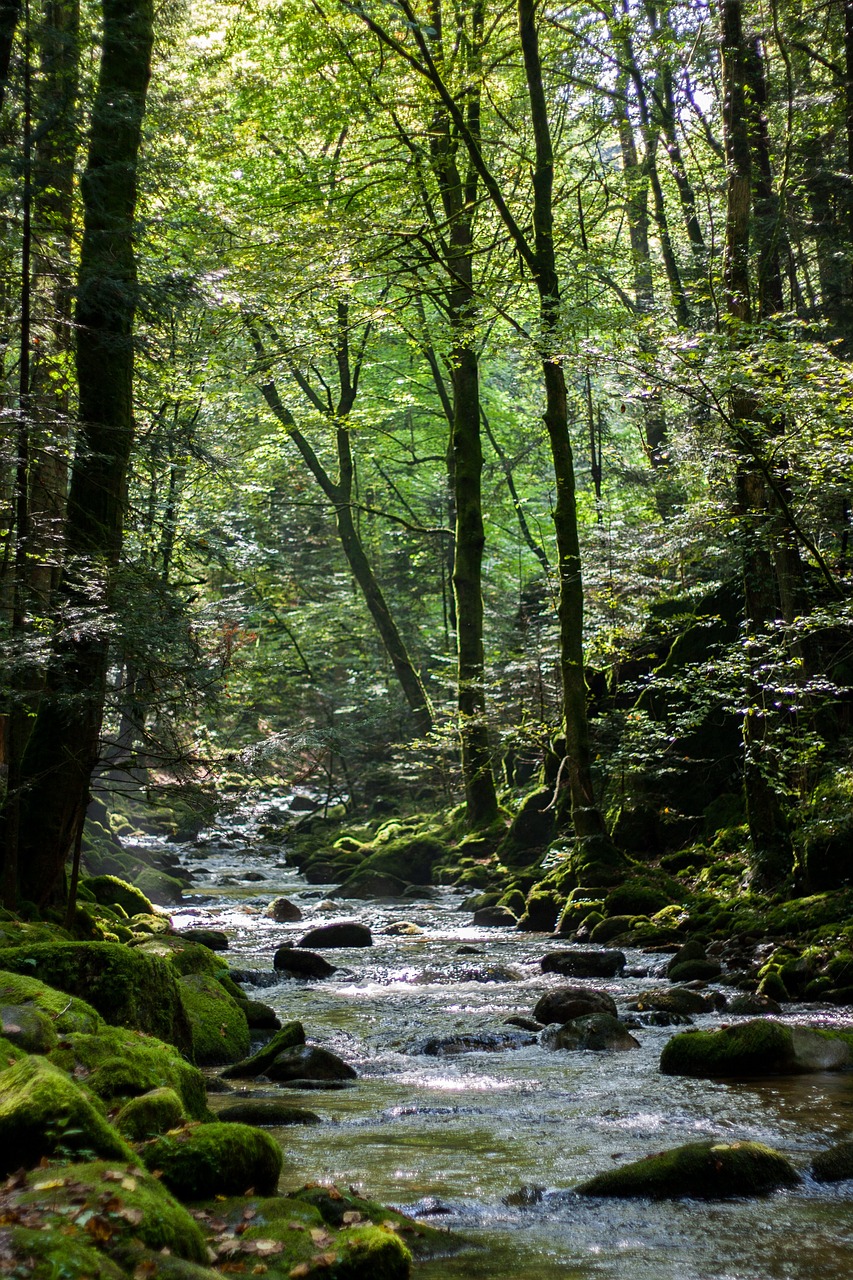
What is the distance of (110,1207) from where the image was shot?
2936 millimetres

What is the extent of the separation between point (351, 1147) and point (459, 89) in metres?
14.0

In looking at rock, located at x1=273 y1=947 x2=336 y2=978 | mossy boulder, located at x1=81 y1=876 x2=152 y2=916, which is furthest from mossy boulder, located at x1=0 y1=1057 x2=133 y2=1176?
mossy boulder, located at x1=81 y1=876 x2=152 y2=916

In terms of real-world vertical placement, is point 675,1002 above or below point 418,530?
below

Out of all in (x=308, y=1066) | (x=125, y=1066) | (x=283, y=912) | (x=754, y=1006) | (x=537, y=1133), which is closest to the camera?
(x=125, y=1066)

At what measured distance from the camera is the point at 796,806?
34.6 feet

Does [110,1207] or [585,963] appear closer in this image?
[110,1207]

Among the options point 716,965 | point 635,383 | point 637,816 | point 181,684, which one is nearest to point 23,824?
point 181,684

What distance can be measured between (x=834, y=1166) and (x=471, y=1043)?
347 centimetres

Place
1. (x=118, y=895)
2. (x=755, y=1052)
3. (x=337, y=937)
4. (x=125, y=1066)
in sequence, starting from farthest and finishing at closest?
(x=337, y=937)
(x=118, y=895)
(x=755, y=1052)
(x=125, y=1066)

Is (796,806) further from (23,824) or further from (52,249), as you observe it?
(52,249)

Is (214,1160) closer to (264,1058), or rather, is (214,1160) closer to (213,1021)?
(264,1058)

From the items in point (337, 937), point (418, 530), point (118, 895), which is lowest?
point (337, 937)

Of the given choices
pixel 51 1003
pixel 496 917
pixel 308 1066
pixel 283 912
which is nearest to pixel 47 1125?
pixel 51 1003

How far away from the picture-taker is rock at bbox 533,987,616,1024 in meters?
8.13
